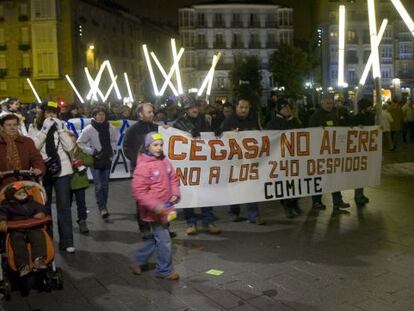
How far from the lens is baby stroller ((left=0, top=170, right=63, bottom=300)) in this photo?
17.6ft

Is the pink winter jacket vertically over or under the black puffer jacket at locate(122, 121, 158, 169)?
Result: under

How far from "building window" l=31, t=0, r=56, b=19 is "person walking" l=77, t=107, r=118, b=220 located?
2076 inches

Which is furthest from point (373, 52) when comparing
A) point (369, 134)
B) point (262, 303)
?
point (262, 303)

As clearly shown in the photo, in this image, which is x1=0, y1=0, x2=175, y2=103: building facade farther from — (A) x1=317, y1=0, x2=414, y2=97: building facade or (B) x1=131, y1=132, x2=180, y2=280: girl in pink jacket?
(B) x1=131, y1=132, x2=180, y2=280: girl in pink jacket

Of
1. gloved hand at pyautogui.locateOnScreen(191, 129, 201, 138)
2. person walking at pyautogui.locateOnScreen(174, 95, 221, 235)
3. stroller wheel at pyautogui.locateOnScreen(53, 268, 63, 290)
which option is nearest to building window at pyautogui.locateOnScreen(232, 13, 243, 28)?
person walking at pyautogui.locateOnScreen(174, 95, 221, 235)

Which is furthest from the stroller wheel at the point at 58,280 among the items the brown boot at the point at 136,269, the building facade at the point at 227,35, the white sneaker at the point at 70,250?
the building facade at the point at 227,35

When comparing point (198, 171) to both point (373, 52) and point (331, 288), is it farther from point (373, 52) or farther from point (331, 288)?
point (373, 52)

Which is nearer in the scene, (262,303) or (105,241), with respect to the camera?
(262,303)

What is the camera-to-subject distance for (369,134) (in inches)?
363

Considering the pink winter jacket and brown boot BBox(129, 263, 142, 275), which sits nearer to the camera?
the pink winter jacket

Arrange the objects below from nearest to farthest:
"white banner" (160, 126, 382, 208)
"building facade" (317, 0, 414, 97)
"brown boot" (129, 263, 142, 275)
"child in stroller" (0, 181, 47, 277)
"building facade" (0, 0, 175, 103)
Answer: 1. "child in stroller" (0, 181, 47, 277)
2. "brown boot" (129, 263, 142, 275)
3. "white banner" (160, 126, 382, 208)
4. "building facade" (0, 0, 175, 103)
5. "building facade" (317, 0, 414, 97)

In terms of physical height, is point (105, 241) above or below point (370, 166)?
below

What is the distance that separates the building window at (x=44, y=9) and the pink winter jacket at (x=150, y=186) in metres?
56.5

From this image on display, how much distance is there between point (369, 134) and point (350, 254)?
3249mm
